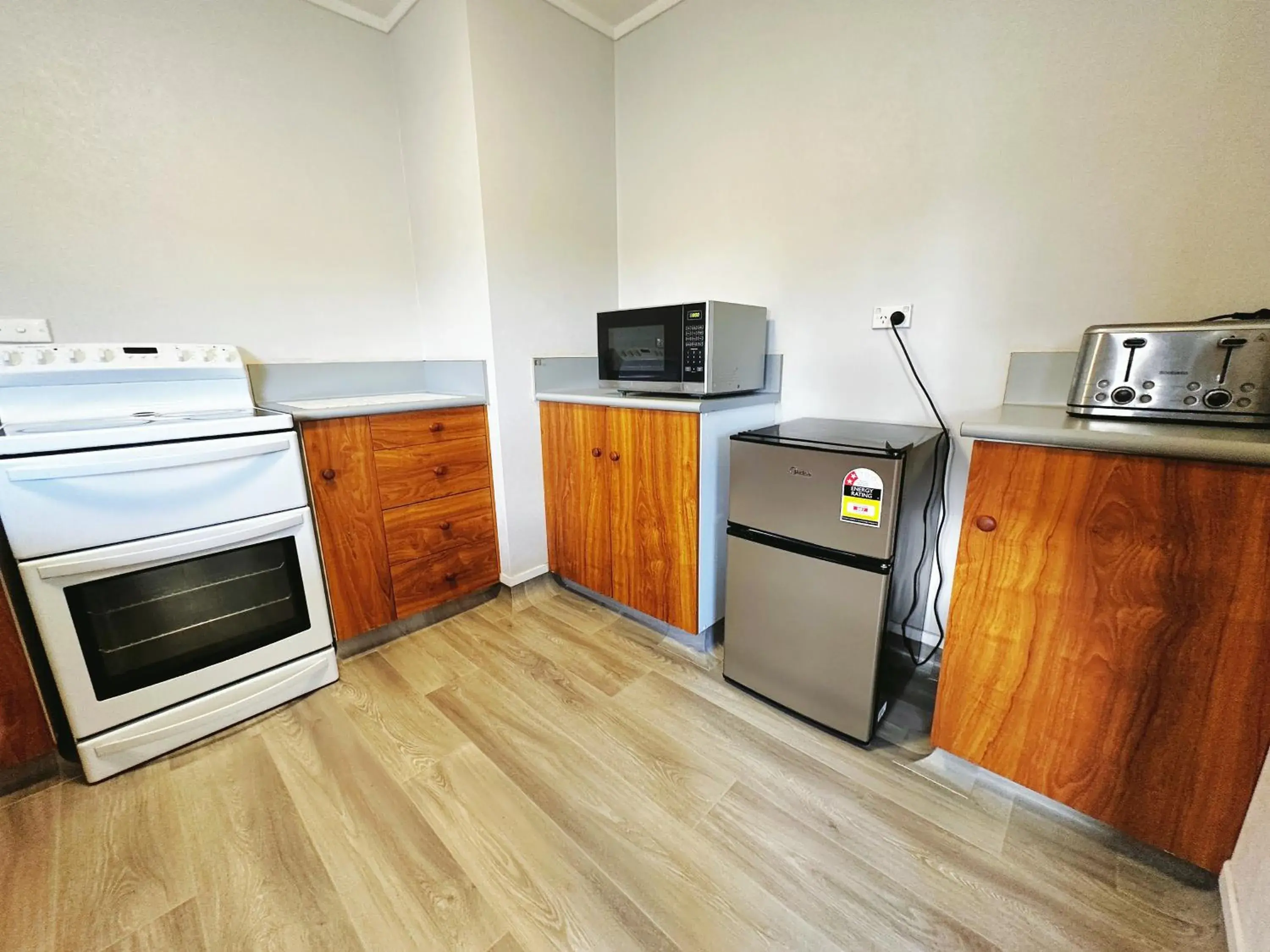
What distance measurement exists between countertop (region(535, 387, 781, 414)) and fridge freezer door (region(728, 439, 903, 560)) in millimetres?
221

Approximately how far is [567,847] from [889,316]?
1799 mm

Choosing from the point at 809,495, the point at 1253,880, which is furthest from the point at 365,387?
the point at 1253,880

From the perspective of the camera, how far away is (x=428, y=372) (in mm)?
2357

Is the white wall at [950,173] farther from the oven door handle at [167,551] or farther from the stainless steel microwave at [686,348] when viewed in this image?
the oven door handle at [167,551]

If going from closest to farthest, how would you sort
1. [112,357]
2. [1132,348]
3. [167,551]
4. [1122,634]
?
[1122,634]
[1132,348]
[167,551]
[112,357]

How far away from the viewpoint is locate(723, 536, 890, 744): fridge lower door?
1.33 metres

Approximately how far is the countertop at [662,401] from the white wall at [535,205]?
21 centimetres

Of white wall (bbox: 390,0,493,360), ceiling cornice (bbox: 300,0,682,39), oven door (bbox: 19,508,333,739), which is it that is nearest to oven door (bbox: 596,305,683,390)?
white wall (bbox: 390,0,493,360)

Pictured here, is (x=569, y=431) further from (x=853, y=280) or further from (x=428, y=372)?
(x=853, y=280)

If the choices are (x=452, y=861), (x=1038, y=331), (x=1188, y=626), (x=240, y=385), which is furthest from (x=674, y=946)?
(x=240, y=385)

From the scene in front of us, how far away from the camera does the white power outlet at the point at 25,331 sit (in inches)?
59.3

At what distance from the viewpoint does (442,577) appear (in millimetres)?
2061

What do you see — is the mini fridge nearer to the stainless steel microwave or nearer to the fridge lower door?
the fridge lower door

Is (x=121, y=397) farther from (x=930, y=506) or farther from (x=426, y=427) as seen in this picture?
(x=930, y=506)
